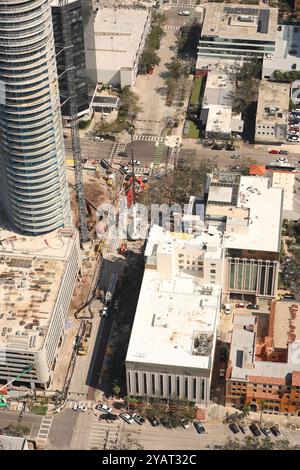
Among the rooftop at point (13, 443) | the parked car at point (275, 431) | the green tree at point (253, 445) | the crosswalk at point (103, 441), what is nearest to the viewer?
the rooftop at point (13, 443)

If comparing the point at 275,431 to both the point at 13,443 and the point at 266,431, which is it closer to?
the point at 266,431

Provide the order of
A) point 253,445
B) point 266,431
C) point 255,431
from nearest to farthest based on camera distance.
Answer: point 253,445 < point 266,431 < point 255,431

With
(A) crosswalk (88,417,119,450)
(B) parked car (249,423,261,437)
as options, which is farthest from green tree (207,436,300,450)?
(A) crosswalk (88,417,119,450)

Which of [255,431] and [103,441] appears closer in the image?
[103,441]

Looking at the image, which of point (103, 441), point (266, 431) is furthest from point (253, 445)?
point (103, 441)

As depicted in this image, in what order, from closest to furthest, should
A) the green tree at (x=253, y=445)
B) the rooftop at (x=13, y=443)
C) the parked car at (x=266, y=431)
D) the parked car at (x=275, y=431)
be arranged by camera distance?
the rooftop at (x=13, y=443)
the green tree at (x=253, y=445)
the parked car at (x=275, y=431)
the parked car at (x=266, y=431)

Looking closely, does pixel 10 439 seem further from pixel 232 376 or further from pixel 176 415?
pixel 232 376

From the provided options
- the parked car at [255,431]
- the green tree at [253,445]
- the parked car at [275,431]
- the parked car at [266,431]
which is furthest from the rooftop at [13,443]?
the parked car at [275,431]

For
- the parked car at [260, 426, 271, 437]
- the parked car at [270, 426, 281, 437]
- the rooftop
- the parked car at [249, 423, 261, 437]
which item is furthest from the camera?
the parked car at [249, 423, 261, 437]

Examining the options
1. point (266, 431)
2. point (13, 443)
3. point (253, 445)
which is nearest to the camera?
point (13, 443)

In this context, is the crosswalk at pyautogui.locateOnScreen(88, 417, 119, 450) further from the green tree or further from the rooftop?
the green tree

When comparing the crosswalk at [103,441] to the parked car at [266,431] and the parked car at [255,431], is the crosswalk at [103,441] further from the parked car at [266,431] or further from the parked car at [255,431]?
the parked car at [266,431]
